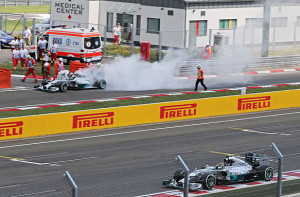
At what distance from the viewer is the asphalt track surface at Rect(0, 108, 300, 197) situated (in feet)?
56.3

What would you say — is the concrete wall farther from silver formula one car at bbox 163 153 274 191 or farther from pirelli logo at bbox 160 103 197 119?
silver formula one car at bbox 163 153 274 191

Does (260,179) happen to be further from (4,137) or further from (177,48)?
(177,48)

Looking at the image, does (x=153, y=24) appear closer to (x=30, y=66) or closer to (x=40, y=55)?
(x=40, y=55)

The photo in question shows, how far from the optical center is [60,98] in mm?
32312

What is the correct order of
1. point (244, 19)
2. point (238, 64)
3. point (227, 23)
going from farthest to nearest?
point (244, 19)
point (227, 23)
point (238, 64)

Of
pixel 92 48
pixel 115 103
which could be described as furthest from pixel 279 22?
pixel 115 103

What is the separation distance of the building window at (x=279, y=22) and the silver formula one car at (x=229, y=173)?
32.9 meters

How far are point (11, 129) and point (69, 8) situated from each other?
27552mm

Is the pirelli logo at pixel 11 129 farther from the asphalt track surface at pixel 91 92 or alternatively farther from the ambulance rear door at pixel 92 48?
the ambulance rear door at pixel 92 48

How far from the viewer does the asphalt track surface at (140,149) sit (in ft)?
56.3

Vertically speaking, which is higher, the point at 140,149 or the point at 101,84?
the point at 101,84

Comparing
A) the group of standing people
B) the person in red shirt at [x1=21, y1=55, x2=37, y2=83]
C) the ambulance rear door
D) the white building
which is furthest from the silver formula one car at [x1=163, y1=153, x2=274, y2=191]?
the white building

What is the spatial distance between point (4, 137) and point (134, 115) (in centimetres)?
593

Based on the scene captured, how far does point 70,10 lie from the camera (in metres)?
50.8
